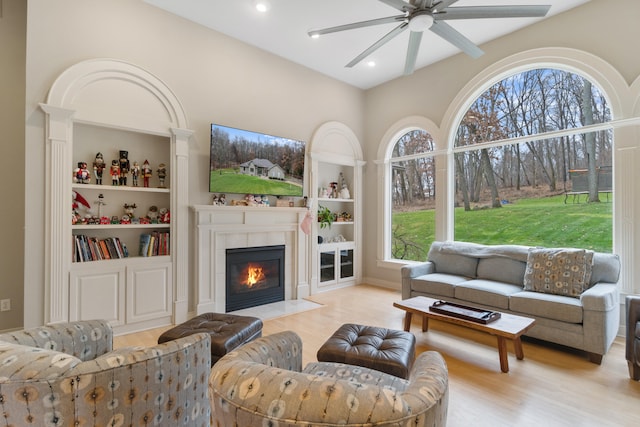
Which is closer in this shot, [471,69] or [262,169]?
[262,169]

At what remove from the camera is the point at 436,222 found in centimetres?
492

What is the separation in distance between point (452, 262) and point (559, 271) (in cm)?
122

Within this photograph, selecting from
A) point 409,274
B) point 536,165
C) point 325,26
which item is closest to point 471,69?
point 536,165

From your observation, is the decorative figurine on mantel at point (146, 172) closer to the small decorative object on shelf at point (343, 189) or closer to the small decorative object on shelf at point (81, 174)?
the small decorative object on shelf at point (81, 174)

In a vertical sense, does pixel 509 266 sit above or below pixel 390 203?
below

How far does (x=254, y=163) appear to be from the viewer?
4.31 meters

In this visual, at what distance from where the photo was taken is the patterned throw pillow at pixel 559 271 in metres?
3.12

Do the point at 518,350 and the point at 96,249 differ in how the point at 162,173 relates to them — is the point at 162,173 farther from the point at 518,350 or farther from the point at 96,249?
the point at 518,350

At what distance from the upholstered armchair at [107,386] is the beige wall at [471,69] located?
14.3 feet

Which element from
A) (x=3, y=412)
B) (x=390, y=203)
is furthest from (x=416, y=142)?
(x=3, y=412)

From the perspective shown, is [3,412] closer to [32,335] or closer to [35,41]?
[32,335]

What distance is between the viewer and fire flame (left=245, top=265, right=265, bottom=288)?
4359mm

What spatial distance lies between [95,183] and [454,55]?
511 cm

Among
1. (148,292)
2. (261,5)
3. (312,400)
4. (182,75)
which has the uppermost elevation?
(261,5)
